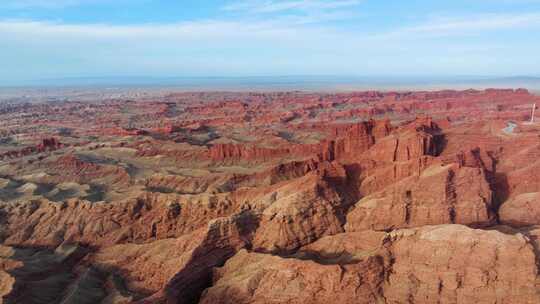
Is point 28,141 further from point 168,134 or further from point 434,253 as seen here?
point 434,253

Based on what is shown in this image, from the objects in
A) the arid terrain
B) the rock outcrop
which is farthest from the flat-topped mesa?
the rock outcrop

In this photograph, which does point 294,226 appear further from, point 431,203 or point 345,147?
point 345,147

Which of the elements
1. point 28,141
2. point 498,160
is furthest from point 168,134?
point 498,160

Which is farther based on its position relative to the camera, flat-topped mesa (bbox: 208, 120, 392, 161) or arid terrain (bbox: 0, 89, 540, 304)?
flat-topped mesa (bbox: 208, 120, 392, 161)

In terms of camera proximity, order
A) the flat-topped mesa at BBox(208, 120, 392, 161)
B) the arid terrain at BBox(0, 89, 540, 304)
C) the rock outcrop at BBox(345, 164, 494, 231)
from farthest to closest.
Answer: the flat-topped mesa at BBox(208, 120, 392, 161)
the rock outcrop at BBox(345, 164, 494, 231)
the arid terrain at BBox(0, 89, 540, 304)

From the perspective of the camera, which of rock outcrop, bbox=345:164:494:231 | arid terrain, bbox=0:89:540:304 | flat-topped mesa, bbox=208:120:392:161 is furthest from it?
flat-topped mesa, bbox=208:120:392:161

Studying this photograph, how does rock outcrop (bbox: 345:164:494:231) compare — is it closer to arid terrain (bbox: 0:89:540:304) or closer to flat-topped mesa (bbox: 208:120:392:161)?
arid terrain (bbox: 0:89:540:304)

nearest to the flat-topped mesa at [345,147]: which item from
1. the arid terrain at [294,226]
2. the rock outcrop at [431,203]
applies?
the arid terrain at [294,226]

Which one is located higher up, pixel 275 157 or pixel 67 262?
pixel 275 157
